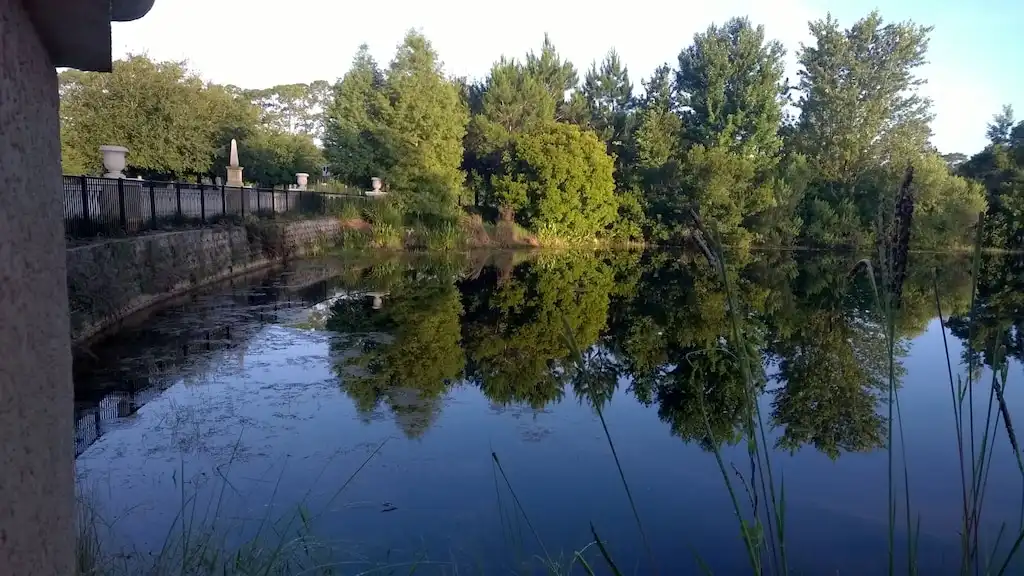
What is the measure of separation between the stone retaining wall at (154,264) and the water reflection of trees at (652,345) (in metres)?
2.43

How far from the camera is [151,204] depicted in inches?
446

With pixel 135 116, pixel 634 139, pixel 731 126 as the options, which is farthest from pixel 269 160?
pixel 731 126

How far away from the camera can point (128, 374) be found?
19.9ft

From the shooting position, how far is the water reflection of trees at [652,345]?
5.65 metres

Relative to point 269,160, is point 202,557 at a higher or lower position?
lower

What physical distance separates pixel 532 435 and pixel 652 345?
3.35 metres

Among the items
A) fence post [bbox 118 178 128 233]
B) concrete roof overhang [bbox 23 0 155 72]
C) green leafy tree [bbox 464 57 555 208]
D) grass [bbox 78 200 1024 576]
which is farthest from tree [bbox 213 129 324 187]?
concrete roof overhang [bbox 23 0 155 72]

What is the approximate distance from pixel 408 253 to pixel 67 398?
1892 centimetres

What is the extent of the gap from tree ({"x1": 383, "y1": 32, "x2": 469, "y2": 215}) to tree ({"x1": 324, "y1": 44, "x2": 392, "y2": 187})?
100 inches

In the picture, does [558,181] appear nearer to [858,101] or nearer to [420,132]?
[420,132]

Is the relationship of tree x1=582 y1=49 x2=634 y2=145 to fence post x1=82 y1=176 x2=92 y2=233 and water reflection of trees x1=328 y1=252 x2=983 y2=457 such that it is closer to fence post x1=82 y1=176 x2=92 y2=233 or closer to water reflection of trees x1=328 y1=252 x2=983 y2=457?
water reflection of trees x1=328 y1=252 x2=983 y2=457

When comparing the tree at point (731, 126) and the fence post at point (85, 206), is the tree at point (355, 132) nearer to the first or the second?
the tree at point (731, 126)

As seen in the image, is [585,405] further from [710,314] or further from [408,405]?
[710,314]

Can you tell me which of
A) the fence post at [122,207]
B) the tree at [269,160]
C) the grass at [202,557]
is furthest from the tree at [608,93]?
the grass at [202,557]
